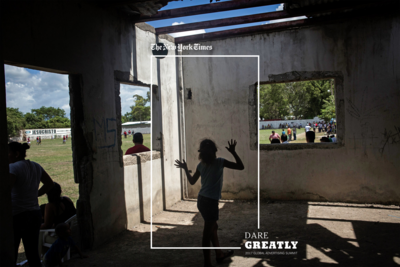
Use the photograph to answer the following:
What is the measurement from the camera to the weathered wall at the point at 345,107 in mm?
5641

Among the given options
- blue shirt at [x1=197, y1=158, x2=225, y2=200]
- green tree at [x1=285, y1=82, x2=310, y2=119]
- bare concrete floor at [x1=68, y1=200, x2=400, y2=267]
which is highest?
green tree at [x1=285, y1=82, x2=310, y2=119]

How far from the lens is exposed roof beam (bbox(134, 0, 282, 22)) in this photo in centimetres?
469

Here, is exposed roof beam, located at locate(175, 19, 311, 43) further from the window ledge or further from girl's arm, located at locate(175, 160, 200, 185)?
girl's arm, located at locate(175, 160, 200, 185)

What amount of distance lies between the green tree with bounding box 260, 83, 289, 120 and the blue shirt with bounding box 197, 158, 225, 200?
42.2m

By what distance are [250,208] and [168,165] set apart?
200 centimetres

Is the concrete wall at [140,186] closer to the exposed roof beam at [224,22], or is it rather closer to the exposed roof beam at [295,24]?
the exposed roof beam at [224,22]

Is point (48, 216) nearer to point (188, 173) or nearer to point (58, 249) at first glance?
point (58, 249)

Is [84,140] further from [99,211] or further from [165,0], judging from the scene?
[165,0]

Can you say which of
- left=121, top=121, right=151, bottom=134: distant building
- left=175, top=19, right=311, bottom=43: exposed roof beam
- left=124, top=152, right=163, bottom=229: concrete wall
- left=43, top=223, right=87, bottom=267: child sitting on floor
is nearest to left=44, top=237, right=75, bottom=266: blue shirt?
left=43, top=223, right=87, bottom=267: child sitting on floor

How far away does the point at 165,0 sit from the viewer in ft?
14.8

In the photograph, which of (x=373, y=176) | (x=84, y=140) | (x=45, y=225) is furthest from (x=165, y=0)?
(x=373, y=176)

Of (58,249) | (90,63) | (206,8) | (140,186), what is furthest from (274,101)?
(58,249)

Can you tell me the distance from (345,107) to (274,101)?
39846 mm

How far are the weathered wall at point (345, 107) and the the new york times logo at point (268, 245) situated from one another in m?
2.22
